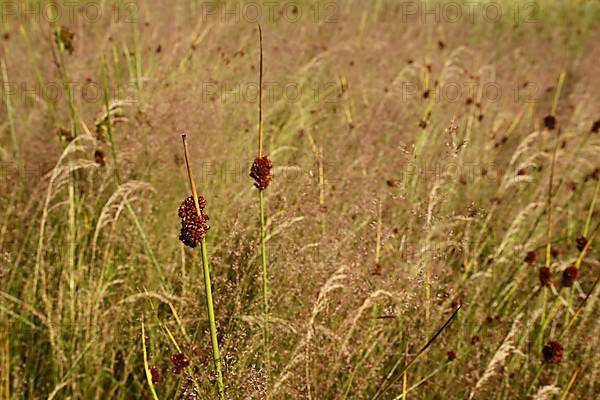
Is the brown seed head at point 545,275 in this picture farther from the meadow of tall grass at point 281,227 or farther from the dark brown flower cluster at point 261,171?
the dark brown flower cluster at point 261,171

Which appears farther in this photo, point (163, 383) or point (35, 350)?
point (35, 350)

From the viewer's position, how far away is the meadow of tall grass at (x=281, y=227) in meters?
1.12

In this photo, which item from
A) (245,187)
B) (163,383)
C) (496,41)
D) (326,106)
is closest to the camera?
(163,383)

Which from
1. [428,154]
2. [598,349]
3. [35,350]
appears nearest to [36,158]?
[35,350]

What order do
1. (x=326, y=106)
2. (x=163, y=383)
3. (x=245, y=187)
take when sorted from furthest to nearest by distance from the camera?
(x=326, y=106) < (x=245, y=187) < (x=163, y=383)

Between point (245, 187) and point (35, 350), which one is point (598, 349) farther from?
point (35, 350)

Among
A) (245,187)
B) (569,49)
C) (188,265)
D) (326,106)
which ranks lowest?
(188,265)

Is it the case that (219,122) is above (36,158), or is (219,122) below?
above

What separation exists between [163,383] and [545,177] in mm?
1596

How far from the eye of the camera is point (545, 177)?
2.14 meters

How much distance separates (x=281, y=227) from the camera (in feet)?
3.93
